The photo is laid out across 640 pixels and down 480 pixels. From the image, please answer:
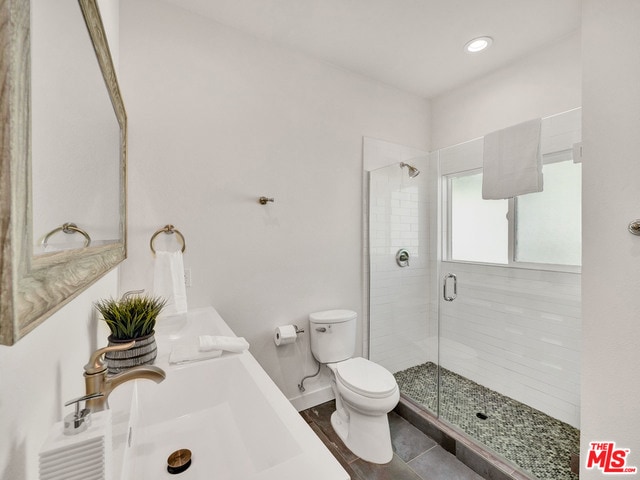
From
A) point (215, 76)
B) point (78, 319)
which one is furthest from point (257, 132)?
point (78, 319)

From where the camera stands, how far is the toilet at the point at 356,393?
1.67 meters

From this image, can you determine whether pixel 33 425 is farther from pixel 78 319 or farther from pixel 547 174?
pixel 547 174

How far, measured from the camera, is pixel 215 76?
1.84 m

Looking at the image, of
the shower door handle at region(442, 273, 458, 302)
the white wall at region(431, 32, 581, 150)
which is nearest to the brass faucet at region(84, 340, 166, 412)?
the shower door handle at region(442, 273, 458, 302)

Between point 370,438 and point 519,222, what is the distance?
5.75 ft

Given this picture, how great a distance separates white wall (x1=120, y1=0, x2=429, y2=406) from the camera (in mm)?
1644

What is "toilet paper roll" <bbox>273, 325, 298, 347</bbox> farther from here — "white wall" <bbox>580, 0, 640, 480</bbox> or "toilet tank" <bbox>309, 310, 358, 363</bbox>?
"white wall" <bbox>580, 0, 640, 480</bbox>

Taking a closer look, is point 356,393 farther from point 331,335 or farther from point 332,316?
point 332,316

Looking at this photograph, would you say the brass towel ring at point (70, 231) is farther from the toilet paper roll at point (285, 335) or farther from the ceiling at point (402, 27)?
the ceiling at point (402, 27)

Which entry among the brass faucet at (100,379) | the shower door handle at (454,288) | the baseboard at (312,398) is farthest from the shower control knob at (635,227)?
the baseboard at (312,398)

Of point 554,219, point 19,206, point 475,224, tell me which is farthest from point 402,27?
point 19,206

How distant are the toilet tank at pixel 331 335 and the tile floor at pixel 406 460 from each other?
442mm

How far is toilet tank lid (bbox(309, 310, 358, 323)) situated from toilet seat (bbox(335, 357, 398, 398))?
0.95 ft

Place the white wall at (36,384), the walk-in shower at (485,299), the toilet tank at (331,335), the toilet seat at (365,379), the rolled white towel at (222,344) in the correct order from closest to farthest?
1. the white wall at (36,384)
2. the rolled white towel at (222,344)
3. the toilet seat at (365,379)
4. the walk-in shower at (485,299)
5. the toilet tank at (331,335)
